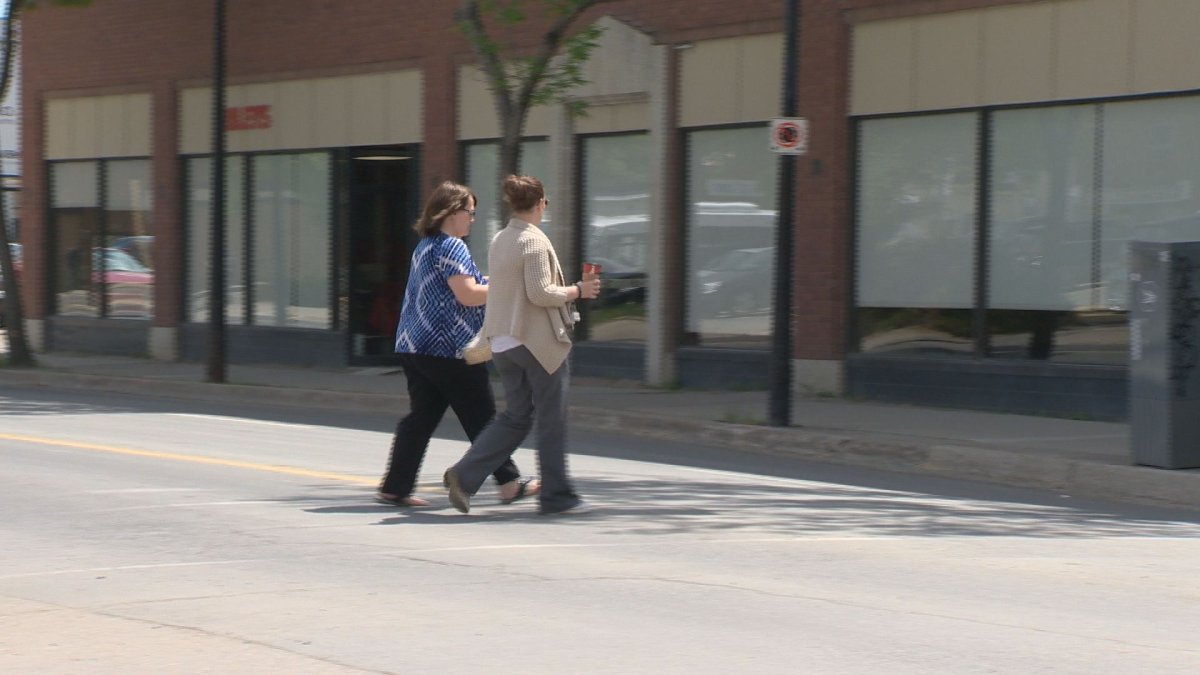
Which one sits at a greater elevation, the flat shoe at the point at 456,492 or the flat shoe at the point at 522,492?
the flat shoe at the point at 456,492

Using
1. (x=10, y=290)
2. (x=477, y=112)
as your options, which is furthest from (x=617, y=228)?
(x=10, y=290)

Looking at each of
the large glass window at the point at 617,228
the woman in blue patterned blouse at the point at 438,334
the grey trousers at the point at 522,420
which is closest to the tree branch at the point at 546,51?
→ the large glass window at the point at 617,228

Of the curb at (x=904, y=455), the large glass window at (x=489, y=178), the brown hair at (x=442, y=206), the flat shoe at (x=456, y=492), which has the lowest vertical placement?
the curb at (x=904, y=455)

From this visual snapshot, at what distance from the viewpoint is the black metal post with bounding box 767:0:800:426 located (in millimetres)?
14055

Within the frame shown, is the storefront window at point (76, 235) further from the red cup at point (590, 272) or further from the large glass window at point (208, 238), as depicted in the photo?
the red cup at point (590, 272)

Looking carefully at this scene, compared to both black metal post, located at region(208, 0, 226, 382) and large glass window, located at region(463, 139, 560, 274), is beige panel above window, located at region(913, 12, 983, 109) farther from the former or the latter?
black metal post, located at region(208, 0, 226, 382)

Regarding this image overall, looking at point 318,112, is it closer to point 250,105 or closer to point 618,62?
point 250,105

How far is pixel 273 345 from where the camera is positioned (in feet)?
78.1

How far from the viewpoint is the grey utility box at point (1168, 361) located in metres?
11.1

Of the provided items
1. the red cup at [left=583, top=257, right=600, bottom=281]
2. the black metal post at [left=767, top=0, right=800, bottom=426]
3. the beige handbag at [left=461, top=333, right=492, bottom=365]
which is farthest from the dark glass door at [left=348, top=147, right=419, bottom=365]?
the red cup at [left=583, top=257, right=600, bottom=281]

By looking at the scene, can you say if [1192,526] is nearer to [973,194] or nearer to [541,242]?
[541,242]

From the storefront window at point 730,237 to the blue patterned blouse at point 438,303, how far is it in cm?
893

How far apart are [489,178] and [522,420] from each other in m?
12.4

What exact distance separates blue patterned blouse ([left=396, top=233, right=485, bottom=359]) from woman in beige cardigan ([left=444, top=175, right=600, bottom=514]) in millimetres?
228
